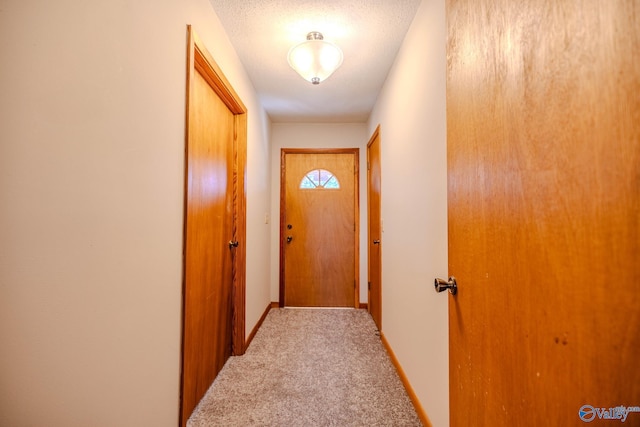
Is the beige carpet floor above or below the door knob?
below

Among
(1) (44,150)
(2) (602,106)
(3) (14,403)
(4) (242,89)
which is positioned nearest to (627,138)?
(2) (602,106)

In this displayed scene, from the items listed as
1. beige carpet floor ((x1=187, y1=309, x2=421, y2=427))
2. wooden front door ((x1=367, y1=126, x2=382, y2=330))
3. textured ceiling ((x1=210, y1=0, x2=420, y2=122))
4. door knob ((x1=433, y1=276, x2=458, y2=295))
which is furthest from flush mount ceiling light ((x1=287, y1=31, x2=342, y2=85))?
beige carpet floor ((x1=187, y1=309, x2=421, y2=427))

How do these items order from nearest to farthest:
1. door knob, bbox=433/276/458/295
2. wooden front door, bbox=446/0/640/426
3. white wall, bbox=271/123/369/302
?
wooden front door, bbox=446/0/640/426, door knob, bbox=433/276/458/295, white wall, bbox=271/123/369/302

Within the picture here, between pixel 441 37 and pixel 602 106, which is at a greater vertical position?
pixel 441 37

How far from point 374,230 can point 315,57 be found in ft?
6.25

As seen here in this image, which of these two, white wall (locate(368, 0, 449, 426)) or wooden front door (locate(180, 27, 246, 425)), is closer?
white wall (locate(368, 0, 449, 426))

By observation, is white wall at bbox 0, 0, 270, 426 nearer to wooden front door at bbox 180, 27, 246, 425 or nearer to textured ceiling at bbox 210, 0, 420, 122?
wooden front door at bbox 180, 27, 246, 425

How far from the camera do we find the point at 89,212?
747 millimetres

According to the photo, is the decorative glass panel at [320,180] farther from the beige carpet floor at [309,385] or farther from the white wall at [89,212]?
the white wall at [89,212]

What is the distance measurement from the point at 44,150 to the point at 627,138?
112cm

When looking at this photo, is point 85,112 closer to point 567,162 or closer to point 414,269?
point 567,162

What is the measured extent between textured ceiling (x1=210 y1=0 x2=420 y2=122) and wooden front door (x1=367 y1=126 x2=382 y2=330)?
622 millimetres

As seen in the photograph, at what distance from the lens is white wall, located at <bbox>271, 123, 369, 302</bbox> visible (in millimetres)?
3516

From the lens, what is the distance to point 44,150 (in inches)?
25.0
